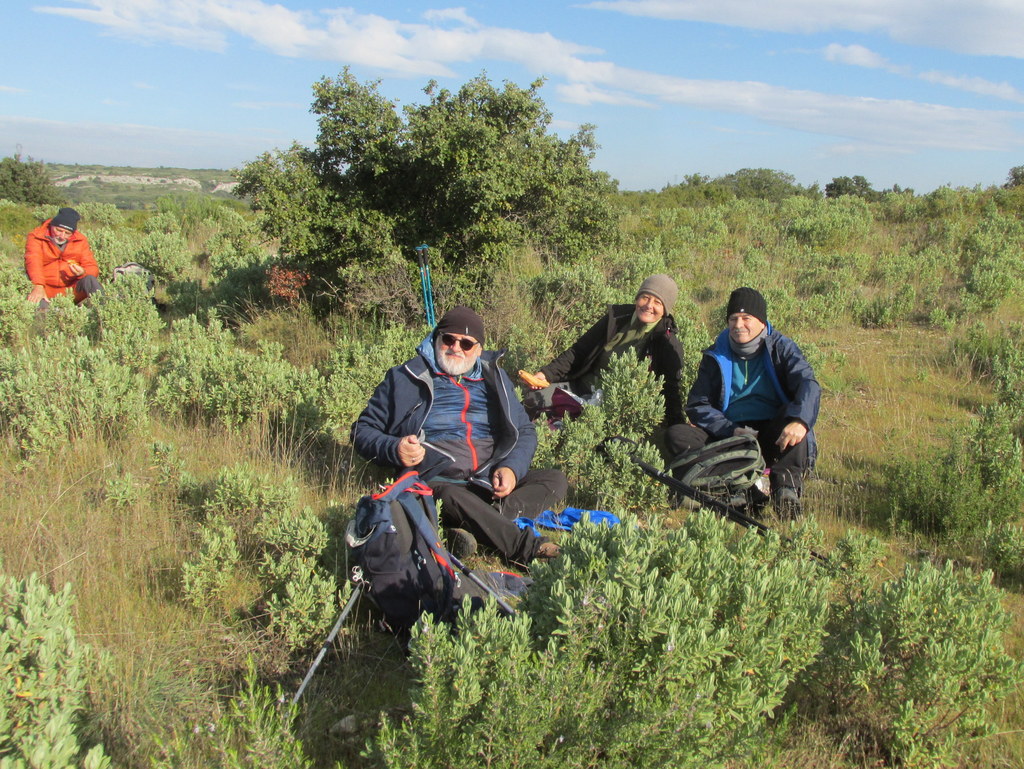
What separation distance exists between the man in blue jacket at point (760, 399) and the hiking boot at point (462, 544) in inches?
67.1

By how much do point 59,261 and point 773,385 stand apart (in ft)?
27.7

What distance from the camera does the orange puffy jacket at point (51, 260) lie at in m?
8.55

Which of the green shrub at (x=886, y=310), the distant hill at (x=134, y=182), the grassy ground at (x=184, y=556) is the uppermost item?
the distant hill at (x=134, y=182)

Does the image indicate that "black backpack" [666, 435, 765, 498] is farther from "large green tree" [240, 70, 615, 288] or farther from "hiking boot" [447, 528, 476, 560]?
"large green tree" [240, 70, 615, 288]

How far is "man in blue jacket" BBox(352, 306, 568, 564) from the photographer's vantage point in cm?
399

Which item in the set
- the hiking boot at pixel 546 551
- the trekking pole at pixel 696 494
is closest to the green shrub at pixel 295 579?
the hiking boot at pixel 546 551

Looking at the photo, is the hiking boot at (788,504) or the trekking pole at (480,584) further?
the hiking boot at (788,504)

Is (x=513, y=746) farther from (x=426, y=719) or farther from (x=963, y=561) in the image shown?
(x=963, y=561)

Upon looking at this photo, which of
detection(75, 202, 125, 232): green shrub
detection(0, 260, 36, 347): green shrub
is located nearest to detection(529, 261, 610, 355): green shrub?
detection(0, 260, 36, 347): green shrub

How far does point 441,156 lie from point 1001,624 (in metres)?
6.05

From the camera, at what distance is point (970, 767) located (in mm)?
2400

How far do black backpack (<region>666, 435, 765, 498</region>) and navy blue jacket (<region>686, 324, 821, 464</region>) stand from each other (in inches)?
11.6

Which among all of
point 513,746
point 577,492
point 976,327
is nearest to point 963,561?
point 577,492

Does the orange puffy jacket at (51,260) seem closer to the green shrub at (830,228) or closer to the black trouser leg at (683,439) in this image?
the black trouser leg at (683,439)
